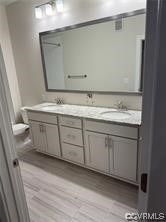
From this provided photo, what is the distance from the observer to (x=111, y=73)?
2.30 meters

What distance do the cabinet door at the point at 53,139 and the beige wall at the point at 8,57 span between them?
146 centimetres

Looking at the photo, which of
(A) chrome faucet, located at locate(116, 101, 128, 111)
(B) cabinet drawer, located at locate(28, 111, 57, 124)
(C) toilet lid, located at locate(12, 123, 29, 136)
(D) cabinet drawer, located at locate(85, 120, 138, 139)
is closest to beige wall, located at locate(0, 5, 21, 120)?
(C) toilet lid, located at locate(12, 123, 29, 136)

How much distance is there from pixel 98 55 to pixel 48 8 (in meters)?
1.08

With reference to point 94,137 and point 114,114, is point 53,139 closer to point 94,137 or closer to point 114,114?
point 94,137

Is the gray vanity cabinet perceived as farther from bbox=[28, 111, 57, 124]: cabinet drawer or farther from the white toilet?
the white toilet

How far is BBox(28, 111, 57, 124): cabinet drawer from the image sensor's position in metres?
2.46

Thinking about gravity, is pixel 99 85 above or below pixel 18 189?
above

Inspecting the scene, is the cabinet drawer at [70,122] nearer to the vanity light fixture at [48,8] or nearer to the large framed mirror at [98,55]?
the large framed mirror at [98,55]

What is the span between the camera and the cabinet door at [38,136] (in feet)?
8.78

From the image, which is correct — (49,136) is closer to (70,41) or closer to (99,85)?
(99,85)

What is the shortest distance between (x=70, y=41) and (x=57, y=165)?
1.94m

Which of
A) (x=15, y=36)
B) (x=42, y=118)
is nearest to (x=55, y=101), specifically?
(x=42, y=118)

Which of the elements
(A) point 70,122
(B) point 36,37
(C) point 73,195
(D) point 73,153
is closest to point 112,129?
(A) point 70,122

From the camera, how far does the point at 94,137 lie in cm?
210
